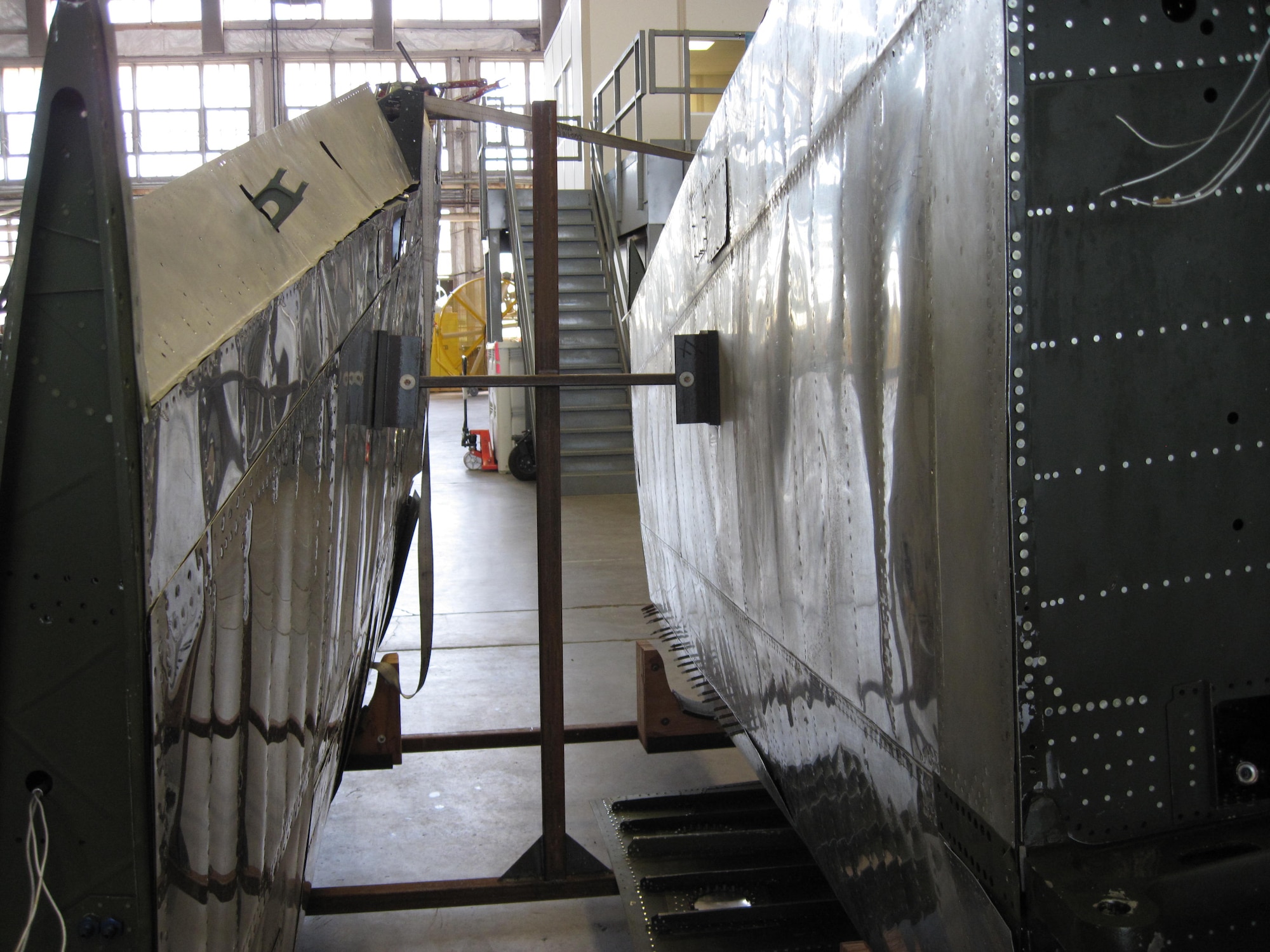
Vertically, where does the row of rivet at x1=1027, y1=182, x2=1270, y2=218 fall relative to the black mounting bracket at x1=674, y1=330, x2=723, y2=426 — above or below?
above

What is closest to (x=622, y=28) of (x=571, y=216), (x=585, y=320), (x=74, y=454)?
(x=571, y=216)

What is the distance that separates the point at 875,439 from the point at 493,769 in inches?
122

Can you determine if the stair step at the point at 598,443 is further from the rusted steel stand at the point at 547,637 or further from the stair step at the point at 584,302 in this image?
the rusted steel stand at the point at 547,637

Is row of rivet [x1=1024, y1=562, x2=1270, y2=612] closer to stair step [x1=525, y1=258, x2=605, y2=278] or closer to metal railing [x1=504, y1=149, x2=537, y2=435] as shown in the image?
metal railing [x1=504, y1=149, x2=537, y2=435]

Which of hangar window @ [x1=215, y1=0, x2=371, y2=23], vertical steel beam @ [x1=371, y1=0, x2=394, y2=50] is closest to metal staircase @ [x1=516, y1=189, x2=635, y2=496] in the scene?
vertical steel beam @ [x1=371, y1=0, x2=394, y2=50]

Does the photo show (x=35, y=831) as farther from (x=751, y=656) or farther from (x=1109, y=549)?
(x=751, y=656)

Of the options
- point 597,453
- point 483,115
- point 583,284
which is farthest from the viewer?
point 583,284

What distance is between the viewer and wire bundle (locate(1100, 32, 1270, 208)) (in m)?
1.54

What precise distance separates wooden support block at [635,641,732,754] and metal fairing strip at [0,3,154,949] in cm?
247

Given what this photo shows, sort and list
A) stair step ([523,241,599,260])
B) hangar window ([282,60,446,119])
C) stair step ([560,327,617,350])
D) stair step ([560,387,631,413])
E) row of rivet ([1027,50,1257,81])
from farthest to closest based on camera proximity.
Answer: hangar window ([282,60,446,119]) → stair step ([523,241,599,260]) → stair step ([560,327,617,350]) → stair step ([560,387,631,413]) → row of rivet ([1027,50,1257,81])

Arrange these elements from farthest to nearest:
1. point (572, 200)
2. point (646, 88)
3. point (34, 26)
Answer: point (34, 26), point (572, 200), point (646, 88)

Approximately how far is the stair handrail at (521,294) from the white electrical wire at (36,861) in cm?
1007

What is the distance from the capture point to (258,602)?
177 cm

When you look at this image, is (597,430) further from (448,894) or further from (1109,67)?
(1109,67)
